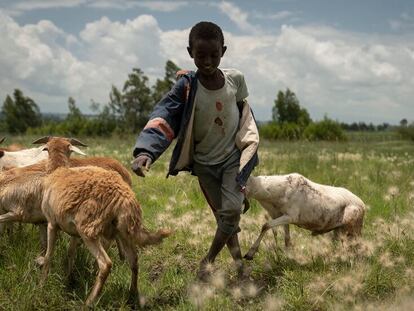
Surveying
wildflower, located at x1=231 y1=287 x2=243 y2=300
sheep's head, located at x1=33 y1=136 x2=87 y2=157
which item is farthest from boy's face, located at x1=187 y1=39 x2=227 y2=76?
wildflower, located at x1=231 y1=287 x2=243 y2=300

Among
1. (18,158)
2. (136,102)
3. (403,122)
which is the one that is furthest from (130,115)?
(18,158)

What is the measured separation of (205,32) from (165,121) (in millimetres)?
1050

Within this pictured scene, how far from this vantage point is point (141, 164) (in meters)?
5.24

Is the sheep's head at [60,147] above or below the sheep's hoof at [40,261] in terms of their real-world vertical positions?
above

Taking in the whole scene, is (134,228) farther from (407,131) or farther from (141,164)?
(407,131)

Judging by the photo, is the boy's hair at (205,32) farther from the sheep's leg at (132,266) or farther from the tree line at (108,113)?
the tree line at (108,113)

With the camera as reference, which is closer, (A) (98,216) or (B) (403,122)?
(A) (98,216)

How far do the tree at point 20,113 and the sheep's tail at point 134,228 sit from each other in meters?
79.3

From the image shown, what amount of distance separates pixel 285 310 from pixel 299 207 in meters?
1.98

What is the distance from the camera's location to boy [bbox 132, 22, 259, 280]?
5.79 meters

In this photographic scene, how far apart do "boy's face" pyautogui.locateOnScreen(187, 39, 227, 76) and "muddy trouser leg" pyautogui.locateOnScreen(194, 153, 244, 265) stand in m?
1.05

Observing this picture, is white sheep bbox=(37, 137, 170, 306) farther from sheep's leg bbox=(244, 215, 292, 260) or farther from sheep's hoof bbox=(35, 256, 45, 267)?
sheep's leg bbox=(244, 215, 292, 260)

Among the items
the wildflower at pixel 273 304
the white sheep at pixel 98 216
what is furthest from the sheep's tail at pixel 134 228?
the wildflower at pixel 273 304

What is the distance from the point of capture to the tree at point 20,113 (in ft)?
264
